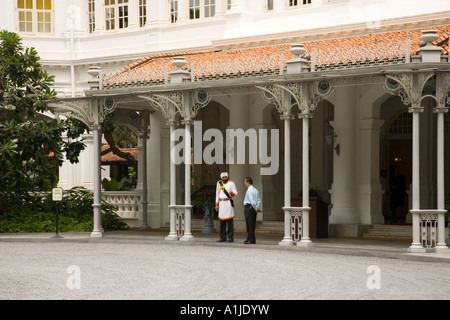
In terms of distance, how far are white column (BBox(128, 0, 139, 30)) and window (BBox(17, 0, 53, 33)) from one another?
12.5 feet

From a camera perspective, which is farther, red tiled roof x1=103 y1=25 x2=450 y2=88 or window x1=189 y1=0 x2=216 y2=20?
window x1=189 y1=0 x2=216 y2=20

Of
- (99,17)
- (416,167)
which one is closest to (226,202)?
(416,167)

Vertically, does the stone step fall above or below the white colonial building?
below

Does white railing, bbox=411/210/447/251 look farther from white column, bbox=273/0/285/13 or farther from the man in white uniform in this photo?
white column, bbox=273/0/285/13

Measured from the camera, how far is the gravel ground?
10945 mm

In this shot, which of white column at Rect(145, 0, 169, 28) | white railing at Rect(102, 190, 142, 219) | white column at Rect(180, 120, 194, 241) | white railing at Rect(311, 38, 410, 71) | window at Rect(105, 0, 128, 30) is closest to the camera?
white railing at Rect(311, 38, 410, 71)

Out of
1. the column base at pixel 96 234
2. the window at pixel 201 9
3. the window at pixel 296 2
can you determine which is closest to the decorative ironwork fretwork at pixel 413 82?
the column base at pixel 96 234

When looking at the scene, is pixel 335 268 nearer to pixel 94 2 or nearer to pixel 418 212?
pixel 418 212

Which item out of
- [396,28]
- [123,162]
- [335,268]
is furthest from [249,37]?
[123,162]

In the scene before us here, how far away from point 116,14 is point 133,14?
104 cm

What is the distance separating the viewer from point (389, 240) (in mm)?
20203

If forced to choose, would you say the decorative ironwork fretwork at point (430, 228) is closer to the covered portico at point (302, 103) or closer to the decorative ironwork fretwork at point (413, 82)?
the covered portico at point (302, 103)

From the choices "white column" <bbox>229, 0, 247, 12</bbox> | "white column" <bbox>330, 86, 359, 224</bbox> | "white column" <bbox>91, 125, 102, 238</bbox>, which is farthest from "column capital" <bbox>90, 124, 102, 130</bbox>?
"white column" <bbox>229, 0, 247, 12</bbox>

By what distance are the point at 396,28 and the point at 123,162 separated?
22517mm
